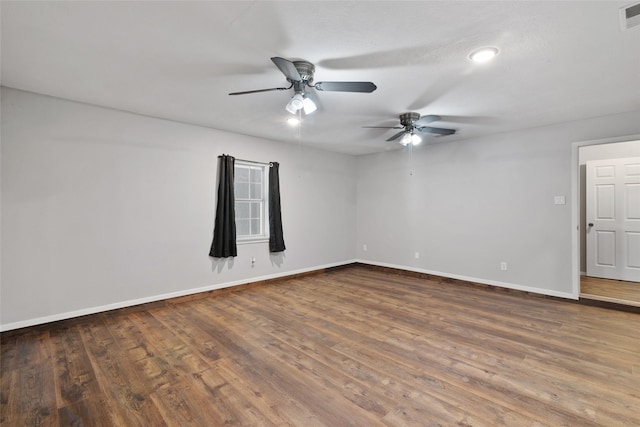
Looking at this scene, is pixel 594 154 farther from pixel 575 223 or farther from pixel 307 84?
pixel 307 84

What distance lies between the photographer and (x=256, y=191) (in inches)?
202

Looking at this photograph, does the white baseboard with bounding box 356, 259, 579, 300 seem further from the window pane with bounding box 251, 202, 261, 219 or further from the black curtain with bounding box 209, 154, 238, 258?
the black curtain with bounding box 209, 154, 238, 258

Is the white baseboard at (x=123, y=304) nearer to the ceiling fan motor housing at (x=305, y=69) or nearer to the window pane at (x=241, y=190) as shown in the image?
the window pane at (x=241, y=190)

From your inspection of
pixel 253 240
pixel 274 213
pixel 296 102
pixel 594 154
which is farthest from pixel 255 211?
pixel 594 154

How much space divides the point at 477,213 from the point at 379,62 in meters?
3.56

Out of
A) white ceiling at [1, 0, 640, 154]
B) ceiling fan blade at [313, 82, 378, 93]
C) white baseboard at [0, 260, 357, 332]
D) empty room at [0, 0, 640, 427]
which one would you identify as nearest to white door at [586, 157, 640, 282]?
empty room at [0, 0, 640, 427]

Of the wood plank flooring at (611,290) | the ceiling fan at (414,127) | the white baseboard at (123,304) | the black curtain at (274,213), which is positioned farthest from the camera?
the black curtain at (274,213)

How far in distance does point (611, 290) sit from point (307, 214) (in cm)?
504

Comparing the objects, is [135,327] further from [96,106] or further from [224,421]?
[96,106]

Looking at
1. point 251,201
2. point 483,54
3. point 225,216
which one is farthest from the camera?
point 251,201

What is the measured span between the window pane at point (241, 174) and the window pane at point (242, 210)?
0.42m

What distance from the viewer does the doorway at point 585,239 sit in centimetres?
385

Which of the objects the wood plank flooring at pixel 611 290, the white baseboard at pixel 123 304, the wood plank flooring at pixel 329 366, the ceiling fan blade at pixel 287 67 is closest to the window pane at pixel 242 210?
the white baseboard at pixel 123 304

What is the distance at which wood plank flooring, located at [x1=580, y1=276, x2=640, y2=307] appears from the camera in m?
3.78
